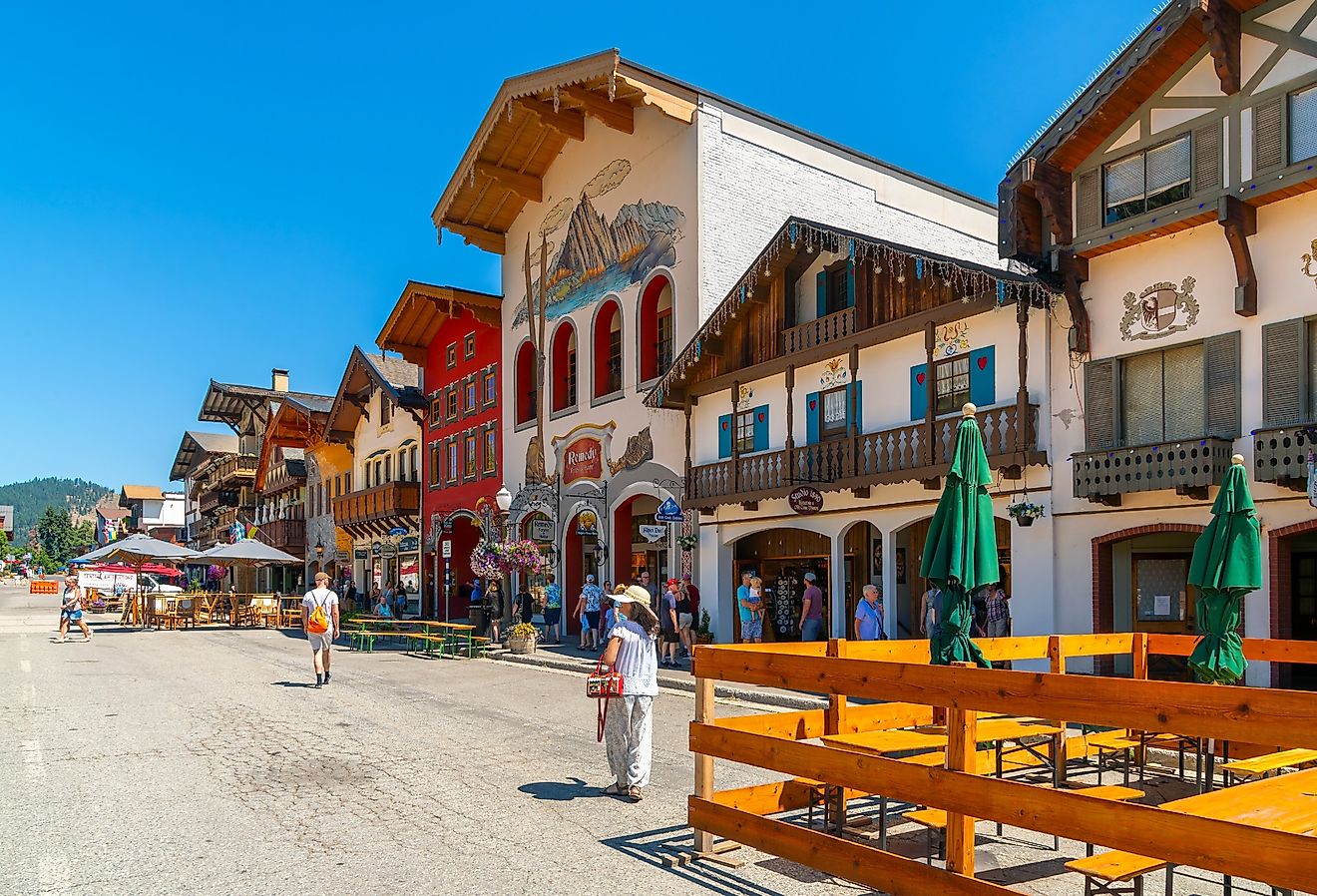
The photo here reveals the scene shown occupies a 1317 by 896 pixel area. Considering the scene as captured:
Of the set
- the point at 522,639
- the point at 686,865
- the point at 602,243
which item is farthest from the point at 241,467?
the point at 686,865

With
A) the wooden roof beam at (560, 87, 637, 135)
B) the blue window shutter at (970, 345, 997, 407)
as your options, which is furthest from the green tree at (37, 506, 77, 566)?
the blue window shutter at (970, 345, 997, 407)

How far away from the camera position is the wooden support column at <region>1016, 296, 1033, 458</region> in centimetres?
1645

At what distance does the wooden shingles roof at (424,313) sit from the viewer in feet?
114

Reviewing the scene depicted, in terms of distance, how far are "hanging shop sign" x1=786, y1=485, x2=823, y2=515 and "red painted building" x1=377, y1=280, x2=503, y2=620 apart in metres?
15.8

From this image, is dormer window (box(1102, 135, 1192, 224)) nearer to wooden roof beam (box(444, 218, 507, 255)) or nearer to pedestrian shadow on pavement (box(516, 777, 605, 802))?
pedestrian shadow on pavement (box(516, 777, 605, 802))

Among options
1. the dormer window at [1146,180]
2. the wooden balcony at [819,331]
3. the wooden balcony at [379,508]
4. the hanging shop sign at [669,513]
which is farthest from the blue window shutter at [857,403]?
the wooden balcony at [379,508]

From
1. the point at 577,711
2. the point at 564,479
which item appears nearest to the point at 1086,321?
the point at 577,711

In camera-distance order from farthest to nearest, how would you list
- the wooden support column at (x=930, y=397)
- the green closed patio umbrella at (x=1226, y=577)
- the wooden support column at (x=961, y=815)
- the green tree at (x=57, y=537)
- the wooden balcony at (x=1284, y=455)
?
the green tree at (x=57, y=537)
the wooden support column at (x=930, y=397)
the wooden balcony at (x=1284, y=455)
the green closed patio umbrella at (x=1226, y=577)
the wooden support column at (x=961, y=815)

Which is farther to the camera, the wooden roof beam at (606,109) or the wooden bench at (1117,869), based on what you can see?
the wooden roof beam at (606,109)

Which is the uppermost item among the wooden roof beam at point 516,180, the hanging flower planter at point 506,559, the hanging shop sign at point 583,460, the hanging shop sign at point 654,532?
the wooden roof beam at point 516,180

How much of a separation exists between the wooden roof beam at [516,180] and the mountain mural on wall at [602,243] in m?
0.91

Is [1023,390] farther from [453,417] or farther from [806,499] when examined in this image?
[453,417]

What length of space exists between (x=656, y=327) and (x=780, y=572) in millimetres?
7318

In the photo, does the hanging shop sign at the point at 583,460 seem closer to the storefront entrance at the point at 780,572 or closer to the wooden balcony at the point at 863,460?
the wooden balcony at the point at 863,460
